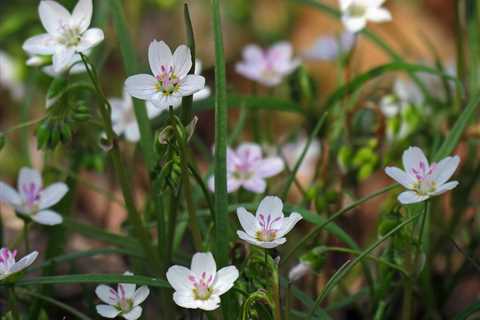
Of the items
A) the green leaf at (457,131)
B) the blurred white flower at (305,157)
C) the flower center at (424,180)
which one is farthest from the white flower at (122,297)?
the blurred white flower at (305,157)

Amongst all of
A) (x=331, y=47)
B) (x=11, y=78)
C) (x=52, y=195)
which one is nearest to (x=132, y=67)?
(x=52, y=195)

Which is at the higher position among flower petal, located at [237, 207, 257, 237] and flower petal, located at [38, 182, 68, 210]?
flower petal, located at [237, 207, 257, 237]

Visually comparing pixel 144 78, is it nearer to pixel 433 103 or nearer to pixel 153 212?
pixel 153 212

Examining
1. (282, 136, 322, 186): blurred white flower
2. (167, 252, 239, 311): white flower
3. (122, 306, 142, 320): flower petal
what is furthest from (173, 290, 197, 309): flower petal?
(282, 136, 322, 186): blurred white flower

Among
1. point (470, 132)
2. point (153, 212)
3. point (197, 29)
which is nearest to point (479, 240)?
point (470, 132)

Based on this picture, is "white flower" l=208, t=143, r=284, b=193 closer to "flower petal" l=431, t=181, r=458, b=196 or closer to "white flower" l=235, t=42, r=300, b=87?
"white flower" l=235, t=42, r=300, b=87

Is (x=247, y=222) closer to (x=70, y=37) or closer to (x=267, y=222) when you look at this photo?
(x=267, y=222)
